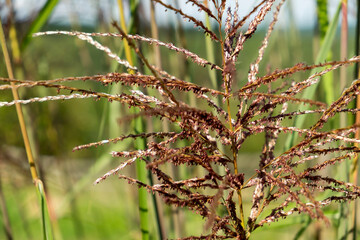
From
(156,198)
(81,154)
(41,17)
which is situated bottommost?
(81,154)

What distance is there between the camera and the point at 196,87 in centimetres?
33

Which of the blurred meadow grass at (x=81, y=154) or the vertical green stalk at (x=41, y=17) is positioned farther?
the blurred meadow grass at (x=81, y=154)

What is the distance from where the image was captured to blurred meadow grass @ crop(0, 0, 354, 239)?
98 cm

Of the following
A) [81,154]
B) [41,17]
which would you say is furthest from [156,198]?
[81,154]

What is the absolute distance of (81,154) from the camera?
452cm

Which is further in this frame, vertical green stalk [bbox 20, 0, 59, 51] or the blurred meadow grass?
the blurred meadow grass

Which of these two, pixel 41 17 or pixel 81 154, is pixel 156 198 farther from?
pixel 81 154

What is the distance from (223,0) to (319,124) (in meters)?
0.13

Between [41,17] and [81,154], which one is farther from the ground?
[41,17]

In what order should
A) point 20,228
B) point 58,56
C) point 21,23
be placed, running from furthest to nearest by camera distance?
1. point 58,56
2. point 20,228
3. point 21,23

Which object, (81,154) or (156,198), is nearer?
(156,198)

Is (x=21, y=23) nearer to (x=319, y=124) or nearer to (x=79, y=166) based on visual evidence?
(x=319, y=124)

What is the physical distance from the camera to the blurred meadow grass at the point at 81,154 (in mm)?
982

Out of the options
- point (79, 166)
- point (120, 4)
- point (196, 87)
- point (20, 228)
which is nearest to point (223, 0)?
point (196, 87)
